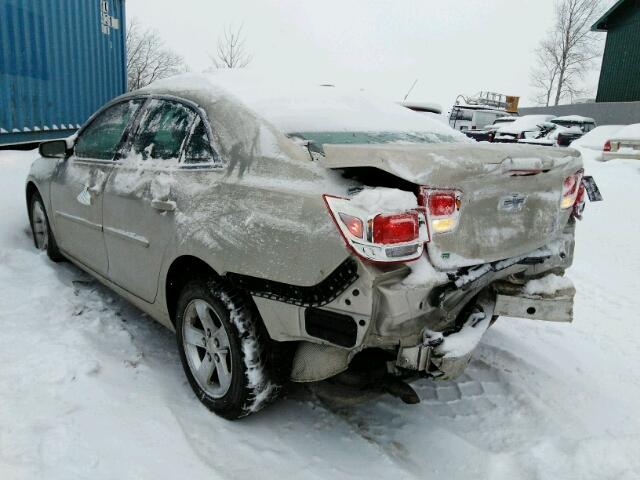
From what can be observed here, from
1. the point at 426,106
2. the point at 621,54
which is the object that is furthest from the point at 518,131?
the point at 426,106

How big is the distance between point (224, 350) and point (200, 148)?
3.43 feet

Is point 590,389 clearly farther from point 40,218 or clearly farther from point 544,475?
point 40,218

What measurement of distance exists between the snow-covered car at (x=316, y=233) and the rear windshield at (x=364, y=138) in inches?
0.5

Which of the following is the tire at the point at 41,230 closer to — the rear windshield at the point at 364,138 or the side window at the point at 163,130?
the side window at the point at 163,130

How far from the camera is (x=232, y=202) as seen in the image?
234 cm

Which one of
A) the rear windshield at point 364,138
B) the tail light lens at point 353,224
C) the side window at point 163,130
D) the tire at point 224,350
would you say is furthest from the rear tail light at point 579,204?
the side window at point 163,130

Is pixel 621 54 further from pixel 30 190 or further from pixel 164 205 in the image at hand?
pixel 164 205

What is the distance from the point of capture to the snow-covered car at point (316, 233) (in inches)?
76.0

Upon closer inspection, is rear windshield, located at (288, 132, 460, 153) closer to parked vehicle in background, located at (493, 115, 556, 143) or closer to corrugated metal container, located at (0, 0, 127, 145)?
corrugated metal container, located at (0, 0, 127, 145)

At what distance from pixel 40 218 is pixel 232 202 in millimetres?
2965

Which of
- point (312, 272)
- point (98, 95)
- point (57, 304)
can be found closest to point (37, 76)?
point (98, 95)

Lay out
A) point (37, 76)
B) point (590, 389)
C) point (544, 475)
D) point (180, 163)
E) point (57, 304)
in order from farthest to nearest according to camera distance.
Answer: point (37, 76) → point (57, 304) → point (590, 389) → point (180, 163) → point (544, 475)

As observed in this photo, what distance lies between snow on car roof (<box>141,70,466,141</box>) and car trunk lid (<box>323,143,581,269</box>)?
613 millimetres

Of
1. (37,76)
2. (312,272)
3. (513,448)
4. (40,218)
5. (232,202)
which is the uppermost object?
(37,76)
